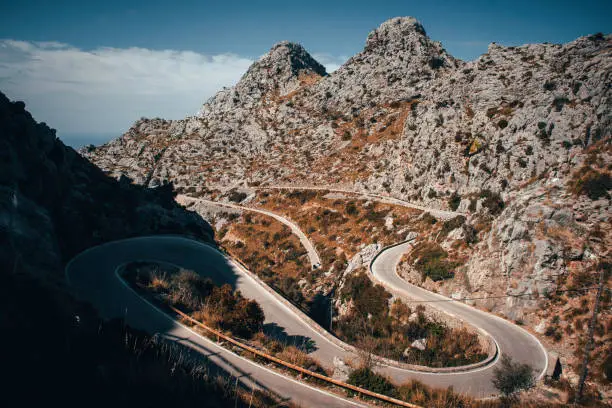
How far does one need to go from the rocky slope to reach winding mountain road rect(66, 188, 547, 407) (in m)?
2.46

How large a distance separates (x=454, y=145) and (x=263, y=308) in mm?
42823

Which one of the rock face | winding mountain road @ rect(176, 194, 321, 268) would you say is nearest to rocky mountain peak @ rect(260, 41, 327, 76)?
winding mountain road @ rect(176, 194, 321, 268)

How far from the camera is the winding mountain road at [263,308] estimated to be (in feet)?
42.0

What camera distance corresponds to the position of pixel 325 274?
40.7 meters

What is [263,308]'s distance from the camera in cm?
2258

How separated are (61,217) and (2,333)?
2350 cm

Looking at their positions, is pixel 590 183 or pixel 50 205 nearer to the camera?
pixel 590 183

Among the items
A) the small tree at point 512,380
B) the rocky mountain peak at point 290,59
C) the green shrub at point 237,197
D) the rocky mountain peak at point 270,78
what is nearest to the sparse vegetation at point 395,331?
the small tree at point 512,380

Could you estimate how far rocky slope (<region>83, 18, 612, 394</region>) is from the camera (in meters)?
22.5

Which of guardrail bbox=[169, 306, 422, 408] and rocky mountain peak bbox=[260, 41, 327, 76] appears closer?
guardrail bbox=[169, 306, 422, 408]

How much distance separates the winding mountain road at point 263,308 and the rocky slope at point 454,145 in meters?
2.46

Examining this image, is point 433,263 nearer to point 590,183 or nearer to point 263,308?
point 590,183

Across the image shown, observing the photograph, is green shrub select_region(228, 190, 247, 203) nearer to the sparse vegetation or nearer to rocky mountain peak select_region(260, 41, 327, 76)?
the sparse vegetation

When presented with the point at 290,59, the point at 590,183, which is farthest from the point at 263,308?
the point at 290,59
